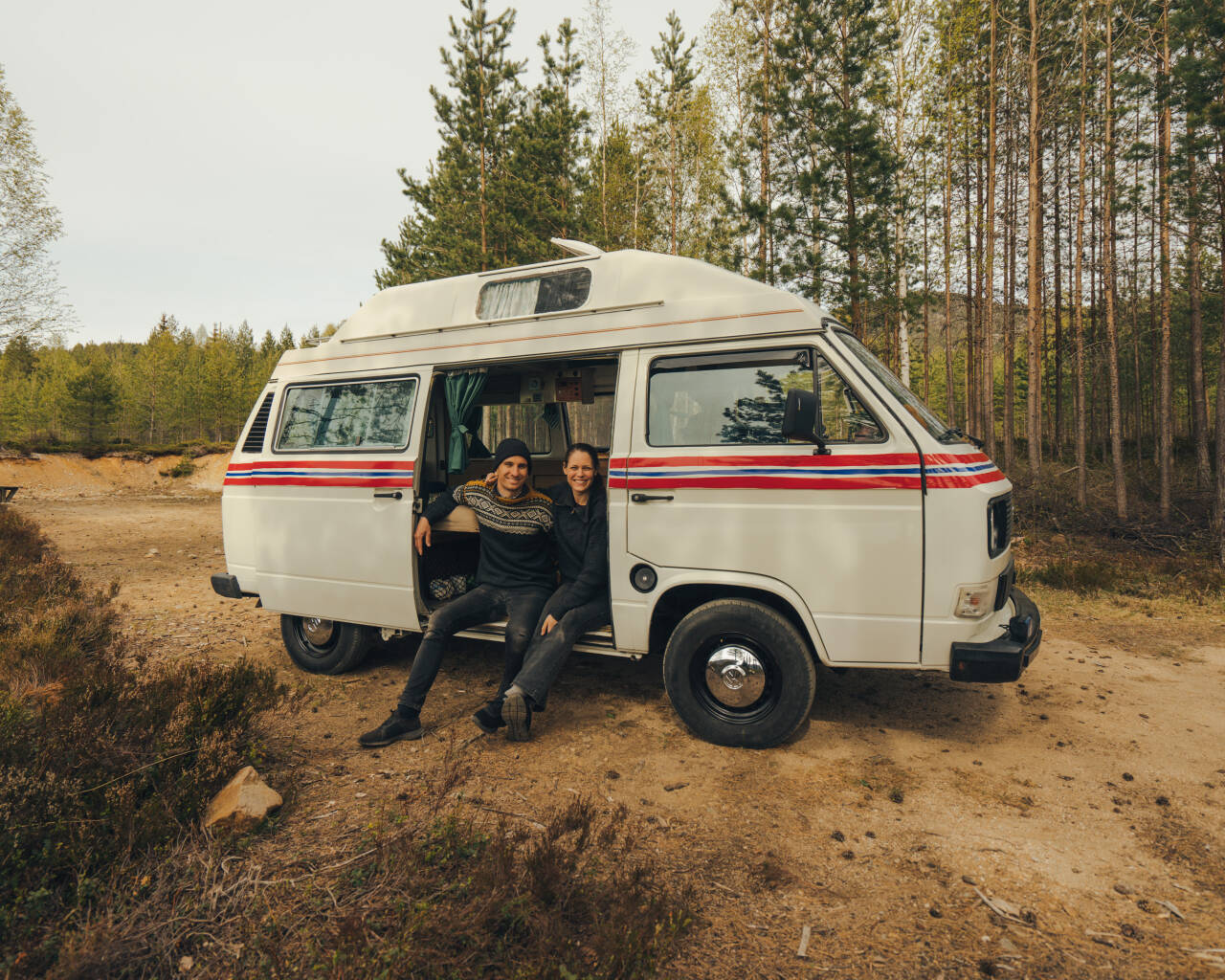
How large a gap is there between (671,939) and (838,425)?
2670 millimetres

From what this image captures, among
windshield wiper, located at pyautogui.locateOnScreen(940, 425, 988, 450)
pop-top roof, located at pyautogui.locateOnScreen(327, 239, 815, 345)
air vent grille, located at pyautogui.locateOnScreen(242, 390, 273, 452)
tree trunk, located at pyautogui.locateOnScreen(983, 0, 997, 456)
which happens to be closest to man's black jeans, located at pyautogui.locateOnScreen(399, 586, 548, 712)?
pop-top roof, located at pyautogui.locateOnScreen(327, 239, 815, 345)

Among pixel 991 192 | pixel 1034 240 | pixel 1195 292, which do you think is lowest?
pixel 1195 292

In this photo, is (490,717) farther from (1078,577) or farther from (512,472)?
(1078,577)

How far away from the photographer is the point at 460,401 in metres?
5.87

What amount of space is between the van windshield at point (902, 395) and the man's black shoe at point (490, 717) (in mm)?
3056

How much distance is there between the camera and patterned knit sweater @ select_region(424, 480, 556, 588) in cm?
479

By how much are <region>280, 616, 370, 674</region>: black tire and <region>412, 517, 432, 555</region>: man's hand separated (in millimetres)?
1190

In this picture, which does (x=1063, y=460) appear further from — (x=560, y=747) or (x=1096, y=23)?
(x=560, y=747)

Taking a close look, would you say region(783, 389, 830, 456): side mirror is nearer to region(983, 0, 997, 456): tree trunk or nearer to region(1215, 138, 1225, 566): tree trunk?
region(1215, 138, 1225, 566): tree trunk

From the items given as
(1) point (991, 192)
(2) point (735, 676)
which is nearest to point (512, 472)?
(2) point (735, 676)

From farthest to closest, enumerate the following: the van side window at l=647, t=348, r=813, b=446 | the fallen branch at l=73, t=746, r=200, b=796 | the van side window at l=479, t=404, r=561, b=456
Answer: the van side window at l=479, t=404, r=561, b=456
the van side window at l=647, t=348, r=813, b=446
the fallen branch at l=73, t=746, r=200, b=796

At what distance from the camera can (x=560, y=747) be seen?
4.29 metres

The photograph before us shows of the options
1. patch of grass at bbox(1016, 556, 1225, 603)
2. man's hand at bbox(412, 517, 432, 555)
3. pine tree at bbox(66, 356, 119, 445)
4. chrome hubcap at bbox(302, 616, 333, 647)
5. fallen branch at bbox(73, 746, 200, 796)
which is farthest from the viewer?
pine tree at bbox(66, 356, 119, 445)

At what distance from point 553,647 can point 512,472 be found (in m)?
1.26
